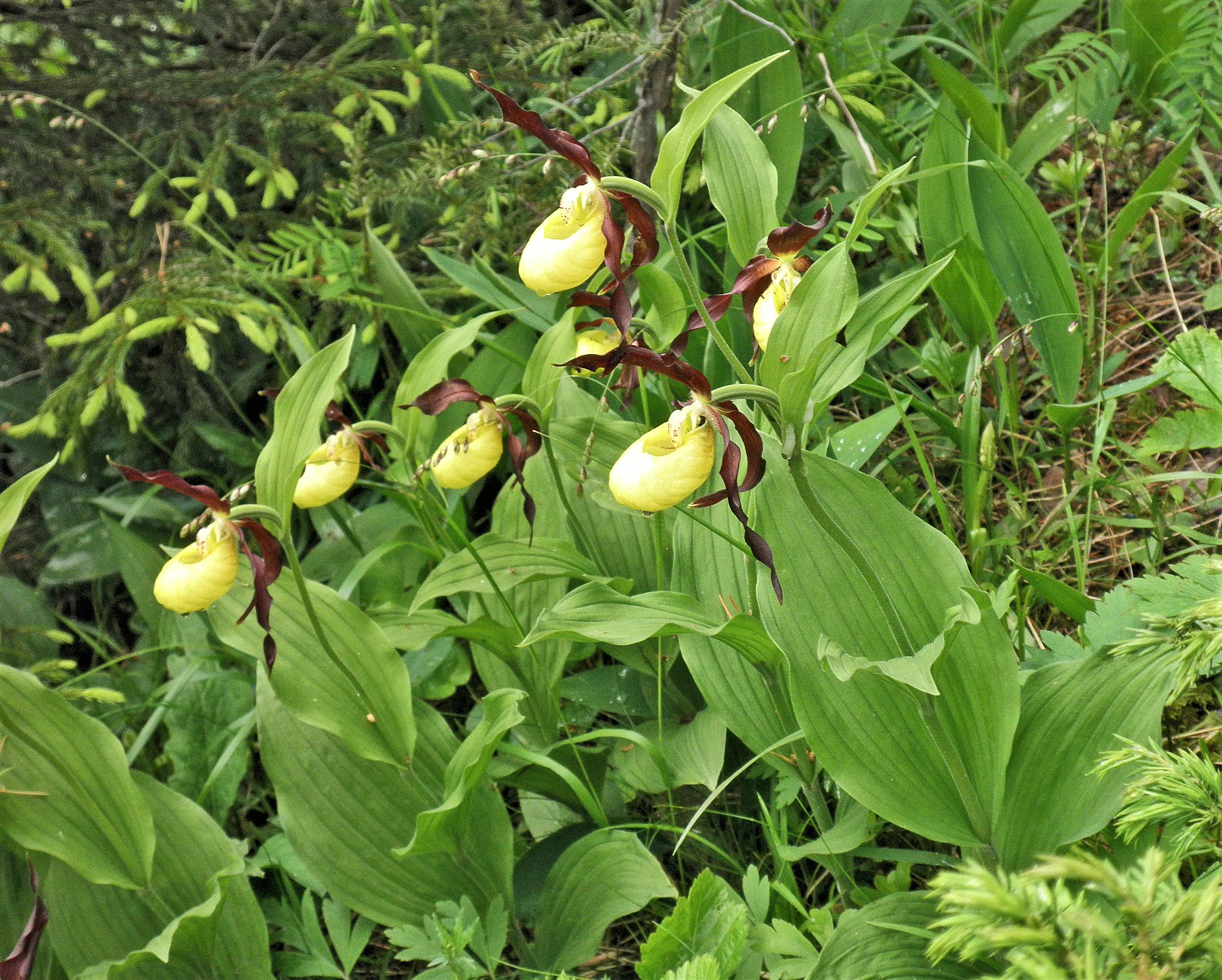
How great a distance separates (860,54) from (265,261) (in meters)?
1.48

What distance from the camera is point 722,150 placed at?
4.67 ft

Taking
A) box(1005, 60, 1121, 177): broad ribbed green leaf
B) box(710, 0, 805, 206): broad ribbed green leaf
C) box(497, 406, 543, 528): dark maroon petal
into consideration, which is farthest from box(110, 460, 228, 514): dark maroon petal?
box(1005, 60, 1121, 177): broad ribbed green leaf

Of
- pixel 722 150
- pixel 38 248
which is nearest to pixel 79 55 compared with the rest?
pixel 38 248

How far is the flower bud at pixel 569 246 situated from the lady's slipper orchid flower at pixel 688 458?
0.16 metres

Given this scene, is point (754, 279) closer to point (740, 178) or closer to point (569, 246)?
point (740, 178)

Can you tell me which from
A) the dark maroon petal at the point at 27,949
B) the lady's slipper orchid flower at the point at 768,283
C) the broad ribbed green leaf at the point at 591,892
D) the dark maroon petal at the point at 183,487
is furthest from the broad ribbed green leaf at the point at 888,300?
the dark maroon petal at the point at 27,949

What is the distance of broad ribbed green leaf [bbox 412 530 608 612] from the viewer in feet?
5.12

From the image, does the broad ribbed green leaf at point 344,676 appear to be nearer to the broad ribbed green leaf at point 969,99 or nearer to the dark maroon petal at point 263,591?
the dark maroon petal at point 263,591

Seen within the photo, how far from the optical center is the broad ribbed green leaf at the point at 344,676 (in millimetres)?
1458

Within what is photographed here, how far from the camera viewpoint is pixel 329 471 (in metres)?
1.58

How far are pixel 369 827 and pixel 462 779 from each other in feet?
0.89

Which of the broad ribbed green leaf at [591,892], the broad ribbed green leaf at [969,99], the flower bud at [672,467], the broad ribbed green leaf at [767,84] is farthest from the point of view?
the broad ribbed green leaf at [767,84]

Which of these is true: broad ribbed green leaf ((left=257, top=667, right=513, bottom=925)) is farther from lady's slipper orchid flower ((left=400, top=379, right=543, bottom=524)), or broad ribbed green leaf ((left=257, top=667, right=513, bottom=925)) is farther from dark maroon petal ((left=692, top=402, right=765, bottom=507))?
dark maroon petal ((left=692, top=402, right=765, bottom=507))

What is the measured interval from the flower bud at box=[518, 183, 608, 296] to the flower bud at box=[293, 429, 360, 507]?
0.50 m
